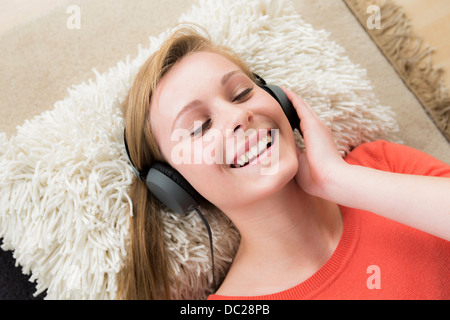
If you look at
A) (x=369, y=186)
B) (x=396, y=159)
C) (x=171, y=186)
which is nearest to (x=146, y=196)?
(x=171, y=186)

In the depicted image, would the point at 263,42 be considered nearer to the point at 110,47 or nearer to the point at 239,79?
the point at 239,79

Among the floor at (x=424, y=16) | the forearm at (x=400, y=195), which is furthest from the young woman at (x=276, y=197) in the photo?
the floor at (x=424, y=16)

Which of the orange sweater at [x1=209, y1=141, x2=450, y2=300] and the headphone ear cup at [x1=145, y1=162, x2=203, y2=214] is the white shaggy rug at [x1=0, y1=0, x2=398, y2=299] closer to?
the headphone ear cup at [x1=145, y1=162, x2=203, y2=214]

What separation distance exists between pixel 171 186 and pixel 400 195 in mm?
605

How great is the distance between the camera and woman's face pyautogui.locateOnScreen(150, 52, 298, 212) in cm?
94

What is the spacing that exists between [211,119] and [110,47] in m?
0.77

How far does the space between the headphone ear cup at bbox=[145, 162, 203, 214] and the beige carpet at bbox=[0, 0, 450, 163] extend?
648mm

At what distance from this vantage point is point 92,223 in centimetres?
109

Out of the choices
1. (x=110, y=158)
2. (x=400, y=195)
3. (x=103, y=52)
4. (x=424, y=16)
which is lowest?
(x=400, y=195)

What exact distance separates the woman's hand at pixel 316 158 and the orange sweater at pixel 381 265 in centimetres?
16

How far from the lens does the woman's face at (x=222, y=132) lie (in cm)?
94

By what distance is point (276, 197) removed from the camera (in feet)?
3.46

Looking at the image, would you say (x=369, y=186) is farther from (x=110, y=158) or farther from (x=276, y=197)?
(x=110, y=158)
